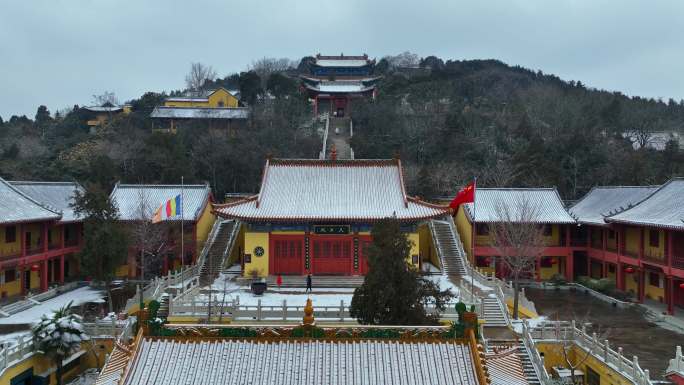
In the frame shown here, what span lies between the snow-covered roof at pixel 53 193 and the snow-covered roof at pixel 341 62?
4423 cm

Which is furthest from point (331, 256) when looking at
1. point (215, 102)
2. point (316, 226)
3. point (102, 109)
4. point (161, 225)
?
point (102, 109)

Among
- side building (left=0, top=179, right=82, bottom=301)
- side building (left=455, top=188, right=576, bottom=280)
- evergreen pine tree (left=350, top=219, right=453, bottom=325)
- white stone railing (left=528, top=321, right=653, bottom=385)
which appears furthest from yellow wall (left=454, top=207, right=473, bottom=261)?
side building (left=0, top=179, right=82, bottom=301)

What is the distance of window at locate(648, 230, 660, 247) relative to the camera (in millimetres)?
28406

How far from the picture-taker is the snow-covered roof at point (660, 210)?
26672 millimetres

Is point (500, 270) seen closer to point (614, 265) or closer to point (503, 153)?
point (614, 265)

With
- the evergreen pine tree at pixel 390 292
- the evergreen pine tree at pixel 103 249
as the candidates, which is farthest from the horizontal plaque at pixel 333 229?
the evergreen pine tree at pixel 390 292

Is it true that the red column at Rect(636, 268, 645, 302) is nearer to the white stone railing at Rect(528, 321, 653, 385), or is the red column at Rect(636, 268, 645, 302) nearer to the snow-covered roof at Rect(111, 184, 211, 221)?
the white stone railing at Rect(528, 321, 653, 385)

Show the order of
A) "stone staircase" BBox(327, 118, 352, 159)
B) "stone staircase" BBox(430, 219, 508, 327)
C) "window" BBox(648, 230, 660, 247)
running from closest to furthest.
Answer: "stone staircase" BBox(430, 219, 508, 327) → "window" BBox(648, 230, 660, 247) → "stone staircase" BBox(327, 118, 352, 159)

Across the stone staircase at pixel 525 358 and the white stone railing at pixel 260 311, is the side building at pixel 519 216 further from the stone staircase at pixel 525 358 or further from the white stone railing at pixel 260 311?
the stone staircase at pixel 525 358

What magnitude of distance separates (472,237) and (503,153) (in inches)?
776

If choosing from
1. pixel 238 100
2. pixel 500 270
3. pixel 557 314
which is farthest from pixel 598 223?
pixel 238 100

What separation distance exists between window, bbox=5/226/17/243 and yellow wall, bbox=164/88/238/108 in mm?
38008

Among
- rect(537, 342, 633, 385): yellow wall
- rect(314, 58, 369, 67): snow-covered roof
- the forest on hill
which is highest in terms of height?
rect(314, 58, 369, 67): snow-covered roof

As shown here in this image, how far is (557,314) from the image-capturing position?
83.7ft
